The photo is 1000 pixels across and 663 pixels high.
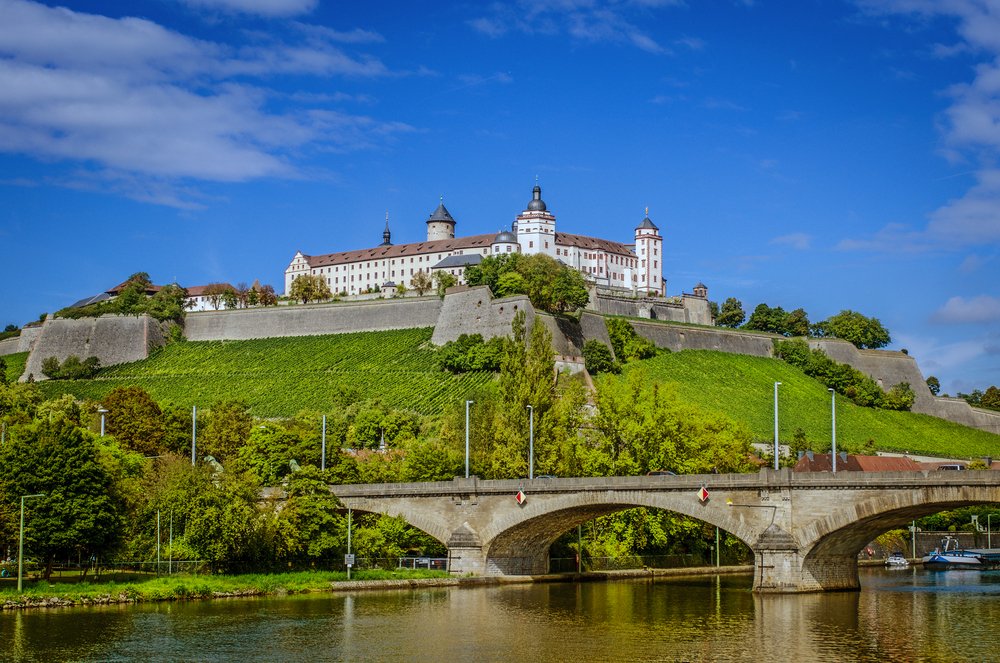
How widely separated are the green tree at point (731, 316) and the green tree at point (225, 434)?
8585 cm

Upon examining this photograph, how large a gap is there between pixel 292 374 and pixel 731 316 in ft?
207

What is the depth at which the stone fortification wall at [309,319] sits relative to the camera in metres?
126

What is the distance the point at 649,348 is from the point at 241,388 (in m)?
43.6

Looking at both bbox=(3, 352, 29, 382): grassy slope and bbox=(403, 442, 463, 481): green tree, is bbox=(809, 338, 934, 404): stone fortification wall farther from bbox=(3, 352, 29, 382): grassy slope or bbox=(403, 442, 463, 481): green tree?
bbox=(3, 352, 29, 382): grassy slope

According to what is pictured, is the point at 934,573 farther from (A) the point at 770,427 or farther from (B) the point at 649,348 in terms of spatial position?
(B) the point at 649,348

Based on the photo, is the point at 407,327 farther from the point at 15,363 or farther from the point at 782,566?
the point at 782,566

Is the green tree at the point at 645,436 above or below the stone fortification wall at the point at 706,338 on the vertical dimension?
below

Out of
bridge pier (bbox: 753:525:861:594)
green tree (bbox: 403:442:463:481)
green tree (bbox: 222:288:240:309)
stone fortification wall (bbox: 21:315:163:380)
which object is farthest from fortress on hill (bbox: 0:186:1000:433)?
bridge pier (bbox: 753:525:861:594)

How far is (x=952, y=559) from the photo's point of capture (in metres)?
79.4

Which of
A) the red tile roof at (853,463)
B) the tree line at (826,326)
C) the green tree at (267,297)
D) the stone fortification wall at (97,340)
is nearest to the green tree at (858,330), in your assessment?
the tree line at (826,326)

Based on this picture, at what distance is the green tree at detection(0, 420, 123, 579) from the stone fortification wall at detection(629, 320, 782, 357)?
84.9 meters

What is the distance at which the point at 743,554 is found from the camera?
216 ft

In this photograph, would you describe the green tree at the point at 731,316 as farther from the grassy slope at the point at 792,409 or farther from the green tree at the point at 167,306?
the green tree at the point at 167,306

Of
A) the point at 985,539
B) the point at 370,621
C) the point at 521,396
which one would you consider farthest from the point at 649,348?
the point at 370,621
